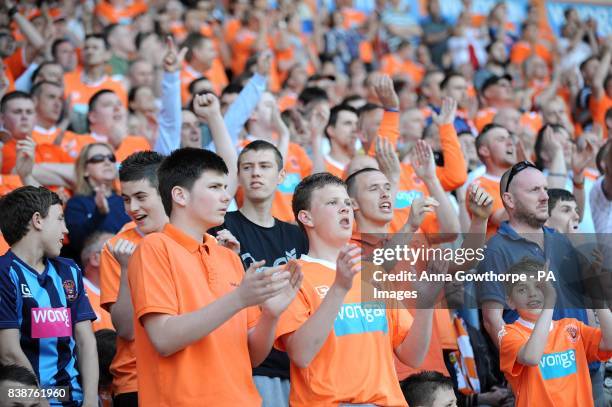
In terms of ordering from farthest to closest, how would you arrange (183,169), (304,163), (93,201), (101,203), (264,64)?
(304,163)
(264,64)
(93,201)
(101,203)
(183,169)

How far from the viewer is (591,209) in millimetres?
7691

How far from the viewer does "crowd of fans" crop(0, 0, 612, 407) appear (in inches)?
158

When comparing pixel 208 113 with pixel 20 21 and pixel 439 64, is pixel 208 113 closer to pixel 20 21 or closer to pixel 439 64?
pixel 20 21

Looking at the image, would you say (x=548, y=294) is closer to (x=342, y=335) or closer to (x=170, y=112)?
(x=342, y=335)

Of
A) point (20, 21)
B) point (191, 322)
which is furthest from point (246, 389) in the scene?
point (20, 21)

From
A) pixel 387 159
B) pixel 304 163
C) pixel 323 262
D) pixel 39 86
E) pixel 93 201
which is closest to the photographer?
pixel 323 262

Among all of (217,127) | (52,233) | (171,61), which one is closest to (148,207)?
(52,233)

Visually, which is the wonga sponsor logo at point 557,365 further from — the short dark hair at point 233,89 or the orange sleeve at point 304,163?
the short dark hair at point 233,89

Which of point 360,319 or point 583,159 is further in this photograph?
point 583,159

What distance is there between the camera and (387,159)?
21.0 feet

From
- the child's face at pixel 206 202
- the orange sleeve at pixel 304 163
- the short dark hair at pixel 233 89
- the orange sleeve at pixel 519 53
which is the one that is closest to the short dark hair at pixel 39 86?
the short dark hair at pixel 233 89

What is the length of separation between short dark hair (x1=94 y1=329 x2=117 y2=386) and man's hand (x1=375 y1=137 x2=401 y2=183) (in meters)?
2.19

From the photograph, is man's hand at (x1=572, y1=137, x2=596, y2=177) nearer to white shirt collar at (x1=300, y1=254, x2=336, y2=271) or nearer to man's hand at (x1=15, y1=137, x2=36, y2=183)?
white shirt collar at (x1=300, y1=254, x2=336, y2=271)

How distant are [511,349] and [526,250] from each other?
0.75 metres
